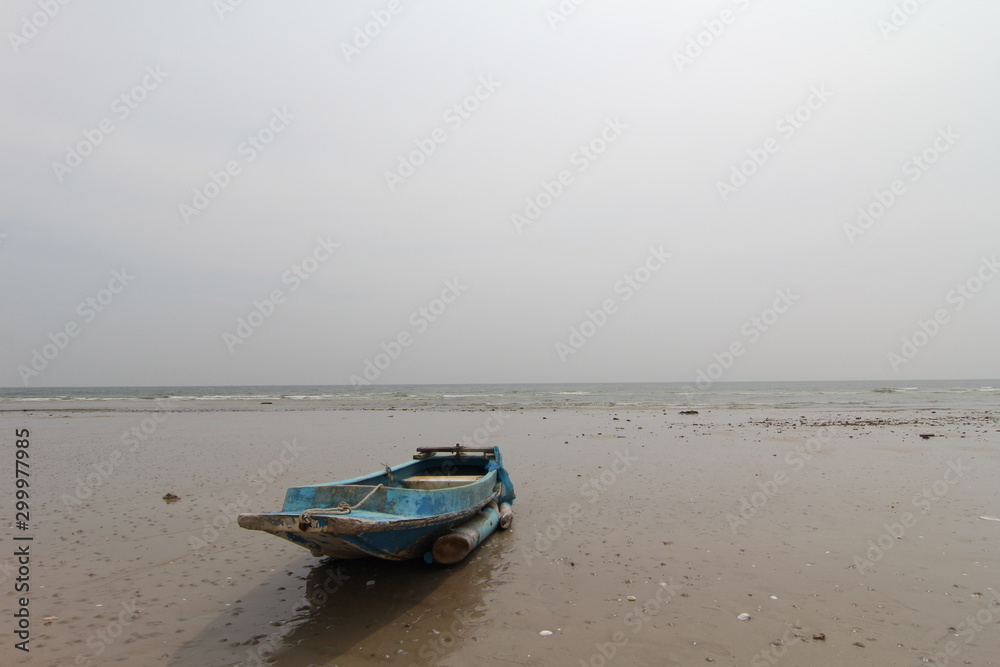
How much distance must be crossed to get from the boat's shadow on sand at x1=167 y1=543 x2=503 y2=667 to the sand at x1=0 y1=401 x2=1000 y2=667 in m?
0.02

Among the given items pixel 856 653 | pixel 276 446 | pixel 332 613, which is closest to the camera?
pixel 856 653

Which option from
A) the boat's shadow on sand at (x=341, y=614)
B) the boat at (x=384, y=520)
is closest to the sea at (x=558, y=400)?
the boat at (x=384, y=520)

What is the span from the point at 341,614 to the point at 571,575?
2.67 m

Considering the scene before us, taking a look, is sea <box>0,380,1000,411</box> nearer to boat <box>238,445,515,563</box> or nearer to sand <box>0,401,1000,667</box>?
sand <box>0,401,1000,667</box>

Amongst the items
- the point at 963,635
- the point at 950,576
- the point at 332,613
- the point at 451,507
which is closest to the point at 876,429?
the point at 950,576

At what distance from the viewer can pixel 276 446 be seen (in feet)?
64.0

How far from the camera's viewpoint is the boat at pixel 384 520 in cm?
550

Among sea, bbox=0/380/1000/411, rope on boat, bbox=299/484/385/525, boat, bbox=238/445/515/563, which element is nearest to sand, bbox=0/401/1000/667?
boat, bbox=238/445/515/563

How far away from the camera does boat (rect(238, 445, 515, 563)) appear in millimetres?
5500

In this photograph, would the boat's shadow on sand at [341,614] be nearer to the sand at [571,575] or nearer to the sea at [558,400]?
the sand at [571,575]

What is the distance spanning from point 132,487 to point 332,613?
8.78m

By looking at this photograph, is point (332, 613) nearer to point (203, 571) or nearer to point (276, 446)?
point (203, 571)

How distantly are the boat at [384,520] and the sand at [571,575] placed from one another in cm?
40

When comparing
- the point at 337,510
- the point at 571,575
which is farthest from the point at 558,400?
the point at 337,510
